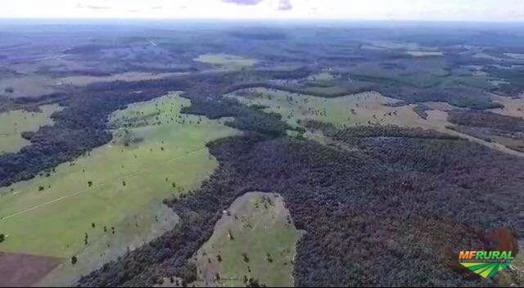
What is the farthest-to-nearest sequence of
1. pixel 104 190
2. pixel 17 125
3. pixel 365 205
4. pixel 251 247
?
pixel 17 125
pixel 104 190
pixel 365 205
pixel 251 247

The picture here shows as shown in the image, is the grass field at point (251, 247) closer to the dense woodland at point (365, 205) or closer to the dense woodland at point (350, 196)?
the dense woodland at point (350, 196)

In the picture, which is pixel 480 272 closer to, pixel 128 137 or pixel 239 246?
pixel 239 246

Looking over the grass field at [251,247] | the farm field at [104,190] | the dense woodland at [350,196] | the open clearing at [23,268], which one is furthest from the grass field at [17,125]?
the grass field at [251,247]

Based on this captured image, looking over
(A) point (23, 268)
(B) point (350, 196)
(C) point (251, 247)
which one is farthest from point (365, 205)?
(A) point (23, 268)

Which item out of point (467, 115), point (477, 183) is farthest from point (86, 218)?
point (467, 115)

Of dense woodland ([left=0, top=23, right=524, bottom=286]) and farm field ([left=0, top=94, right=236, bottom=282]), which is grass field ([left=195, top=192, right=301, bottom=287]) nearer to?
dense woodland ([left=0, top=23, right=524, bottom=286])

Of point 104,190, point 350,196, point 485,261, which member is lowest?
point 104,190

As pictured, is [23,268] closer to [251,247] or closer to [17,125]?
[251,247]
